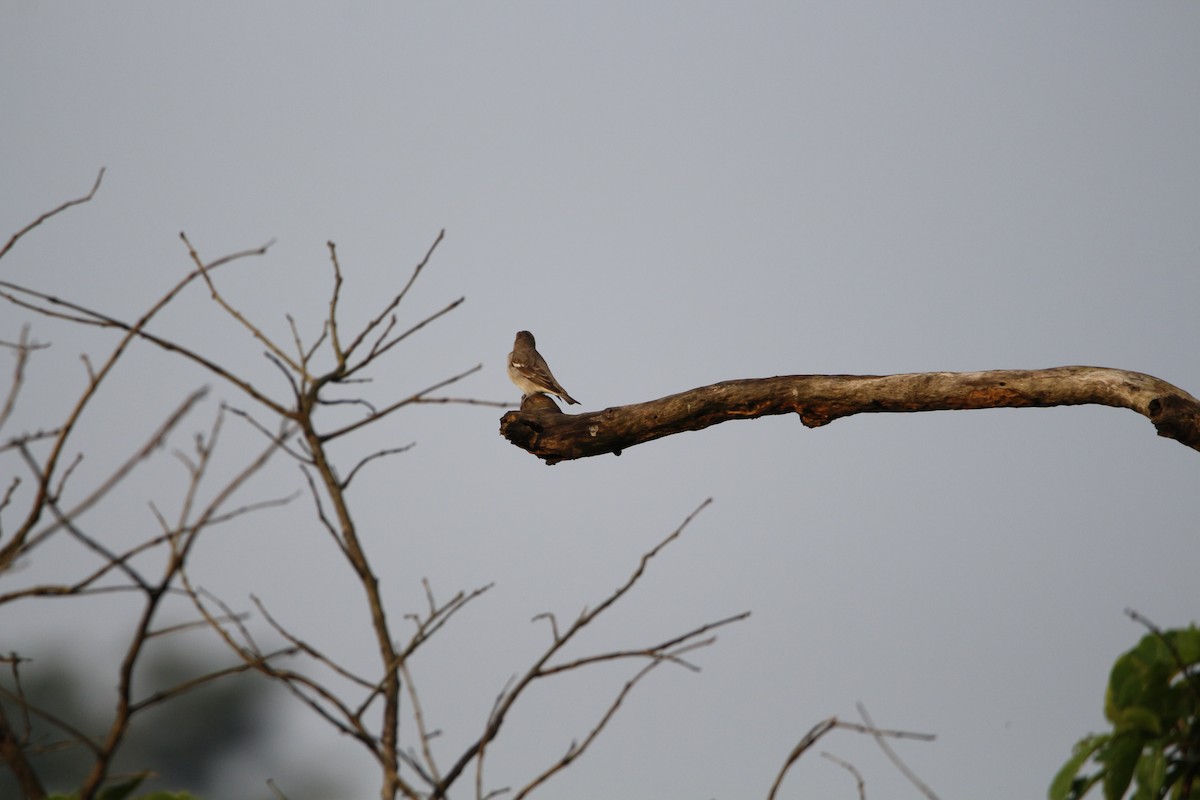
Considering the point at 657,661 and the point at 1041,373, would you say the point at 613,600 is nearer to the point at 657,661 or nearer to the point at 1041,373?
the point at 657,661

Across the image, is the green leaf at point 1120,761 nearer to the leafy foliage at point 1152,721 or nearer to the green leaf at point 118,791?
the leafy foliage at point 1152,721

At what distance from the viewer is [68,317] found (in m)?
1.85

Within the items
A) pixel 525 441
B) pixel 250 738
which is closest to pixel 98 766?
pixel 525 441

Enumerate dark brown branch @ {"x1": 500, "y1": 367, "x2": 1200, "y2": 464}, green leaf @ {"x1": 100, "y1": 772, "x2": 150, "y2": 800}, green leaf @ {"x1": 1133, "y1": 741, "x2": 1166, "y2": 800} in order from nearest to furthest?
green leaf @ {"x1": 100, "y1": 772, "x2": 150, "y2": 800} < green leaf @ {"x1": 1133, "y1": 741, "x2": 1166, "y2": 800} < dark brown branch @ {"x1": 500, "y1": 367, "x2": 1200, "y2": 464}

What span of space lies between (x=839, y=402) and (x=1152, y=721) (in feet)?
9.11

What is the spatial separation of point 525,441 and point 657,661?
362 cm

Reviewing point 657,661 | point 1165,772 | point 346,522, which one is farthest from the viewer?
point 1165,772

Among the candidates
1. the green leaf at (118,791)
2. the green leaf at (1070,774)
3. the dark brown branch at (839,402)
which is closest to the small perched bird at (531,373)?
the dark brown branch at (839,402)

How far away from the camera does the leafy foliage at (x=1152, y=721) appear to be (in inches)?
88.1

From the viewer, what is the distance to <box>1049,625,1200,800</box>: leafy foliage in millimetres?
2238

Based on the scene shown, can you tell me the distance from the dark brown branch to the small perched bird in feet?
7.63

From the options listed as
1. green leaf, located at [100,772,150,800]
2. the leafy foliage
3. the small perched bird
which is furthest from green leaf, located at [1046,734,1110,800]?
the small perched bird

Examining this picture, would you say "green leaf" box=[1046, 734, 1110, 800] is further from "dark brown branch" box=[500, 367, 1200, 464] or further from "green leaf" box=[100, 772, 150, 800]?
"dark brown branch" box=[500, 367, 1200, 464]

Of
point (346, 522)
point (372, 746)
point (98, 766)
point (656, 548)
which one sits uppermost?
point (656, 548)
